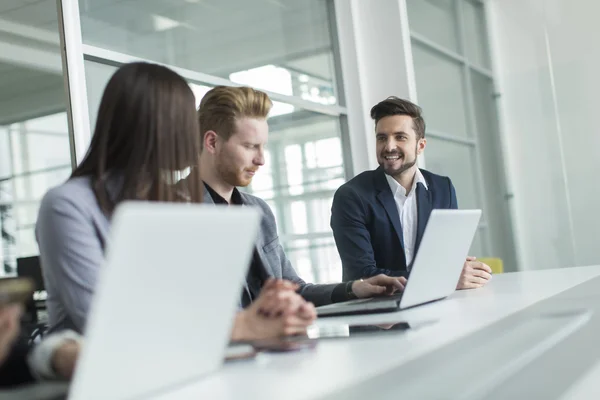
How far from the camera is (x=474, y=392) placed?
121 cm

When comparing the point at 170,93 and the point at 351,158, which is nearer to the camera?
the point at 170,93

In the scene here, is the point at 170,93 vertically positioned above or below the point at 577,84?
below

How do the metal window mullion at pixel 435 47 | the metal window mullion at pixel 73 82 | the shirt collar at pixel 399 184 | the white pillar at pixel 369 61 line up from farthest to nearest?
the metal window mullion at pixel 435 47
the white pillar at pixel 369 61
the shirt collar at pixel 399 184
the metal window mullion at pixel 73 82

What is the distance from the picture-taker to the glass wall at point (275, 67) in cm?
339

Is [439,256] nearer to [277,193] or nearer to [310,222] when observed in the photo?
[277,193]

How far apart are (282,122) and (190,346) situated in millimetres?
3854

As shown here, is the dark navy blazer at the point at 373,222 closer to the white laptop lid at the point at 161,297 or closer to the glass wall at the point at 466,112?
the white laptop lid at the point at 161,297

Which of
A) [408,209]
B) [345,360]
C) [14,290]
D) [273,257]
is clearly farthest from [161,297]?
[408,209]

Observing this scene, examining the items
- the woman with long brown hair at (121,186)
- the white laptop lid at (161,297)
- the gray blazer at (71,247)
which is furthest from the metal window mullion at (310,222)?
the white laptop lid at (161,297)

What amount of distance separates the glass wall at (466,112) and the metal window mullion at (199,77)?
95 cm

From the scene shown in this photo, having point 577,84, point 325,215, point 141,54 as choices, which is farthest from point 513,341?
point 577,84

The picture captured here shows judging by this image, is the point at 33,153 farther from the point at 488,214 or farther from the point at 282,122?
the point at 488,214

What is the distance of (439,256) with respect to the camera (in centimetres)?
170

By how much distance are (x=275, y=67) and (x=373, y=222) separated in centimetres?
182
